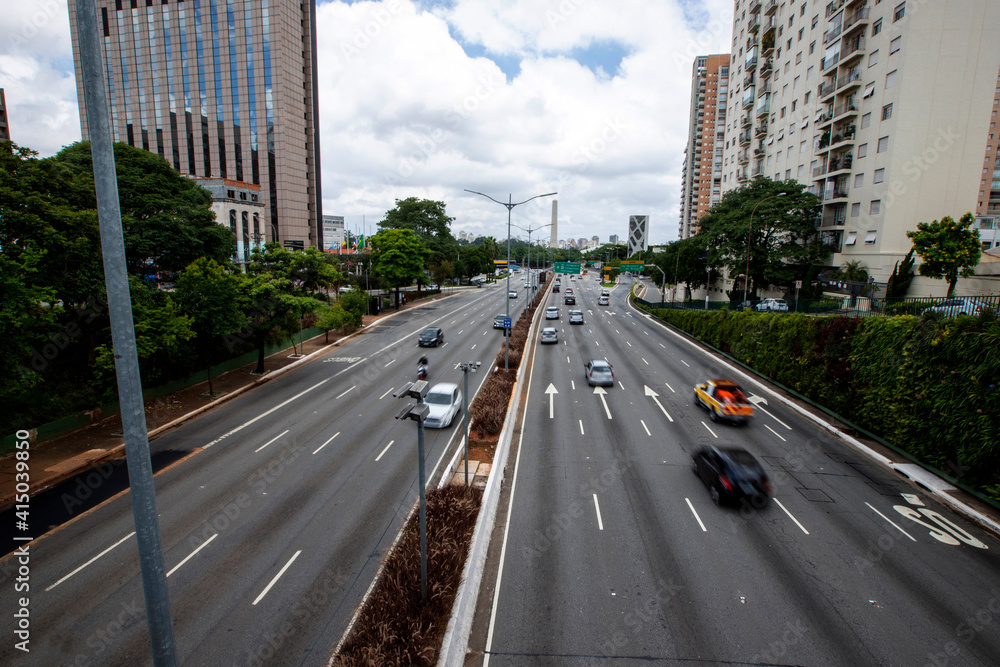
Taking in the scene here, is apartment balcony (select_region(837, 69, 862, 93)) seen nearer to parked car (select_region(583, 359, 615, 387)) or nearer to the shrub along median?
the shrub along median

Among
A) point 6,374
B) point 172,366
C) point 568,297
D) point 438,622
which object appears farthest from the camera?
point 568,297

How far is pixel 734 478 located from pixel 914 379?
364 inches

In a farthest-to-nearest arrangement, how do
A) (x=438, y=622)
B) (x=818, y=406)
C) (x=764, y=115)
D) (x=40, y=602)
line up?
(x=764, y=115) → (x=818, y=406) → (x=40, y=602) → (x=438, y=622)

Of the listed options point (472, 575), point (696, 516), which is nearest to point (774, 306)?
point (696, 516)

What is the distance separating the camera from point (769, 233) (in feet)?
158

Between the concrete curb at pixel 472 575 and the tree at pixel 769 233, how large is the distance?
4091 centimetres

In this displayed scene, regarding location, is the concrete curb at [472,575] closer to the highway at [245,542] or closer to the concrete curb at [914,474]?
the highway at [245,542]

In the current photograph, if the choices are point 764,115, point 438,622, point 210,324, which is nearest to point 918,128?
point 764,115

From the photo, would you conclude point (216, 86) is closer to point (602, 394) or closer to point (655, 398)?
point (602, 394)

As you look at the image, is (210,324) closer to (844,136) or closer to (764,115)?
(844,136)

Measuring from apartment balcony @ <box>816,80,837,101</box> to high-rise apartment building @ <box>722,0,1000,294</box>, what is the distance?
16 centimetres

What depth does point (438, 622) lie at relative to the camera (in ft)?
31.8

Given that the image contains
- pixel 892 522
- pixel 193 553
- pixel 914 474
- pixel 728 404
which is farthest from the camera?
pixel 728 404

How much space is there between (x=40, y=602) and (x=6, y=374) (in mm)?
9726
